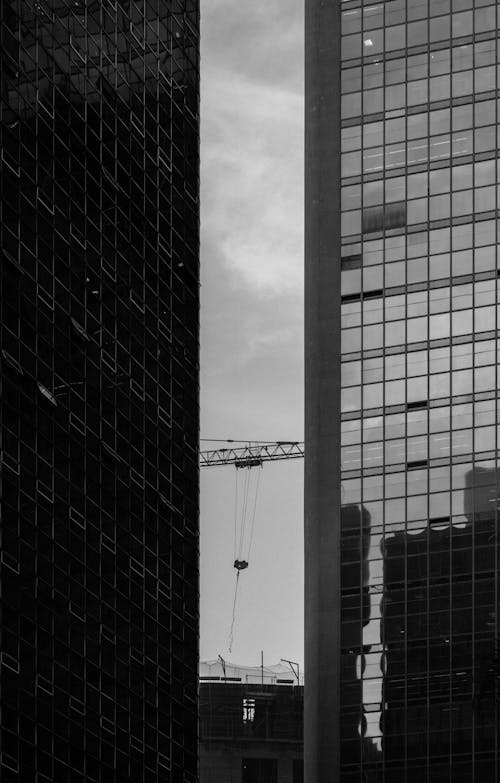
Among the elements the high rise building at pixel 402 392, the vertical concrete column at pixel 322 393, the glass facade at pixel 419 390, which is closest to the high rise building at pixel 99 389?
the glass facade at pixel 419 390

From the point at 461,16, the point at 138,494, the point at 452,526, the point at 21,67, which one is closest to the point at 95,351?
the point at 138,494

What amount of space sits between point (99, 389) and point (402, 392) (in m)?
53.1

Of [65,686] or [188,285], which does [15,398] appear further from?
[188,285]

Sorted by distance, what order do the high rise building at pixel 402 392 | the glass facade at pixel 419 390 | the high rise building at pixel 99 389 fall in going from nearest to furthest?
the high rise building at pixel 99 389
the glass facade at pixel 419 390
the high rise building at pixel 402 392

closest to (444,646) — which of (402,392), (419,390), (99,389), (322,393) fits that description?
(419,390)

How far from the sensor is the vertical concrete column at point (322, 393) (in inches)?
6604

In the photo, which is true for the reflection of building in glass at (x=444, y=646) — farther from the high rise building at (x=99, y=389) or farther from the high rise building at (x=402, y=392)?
the high rise building at (x=99, y=389)

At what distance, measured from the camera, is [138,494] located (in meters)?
128

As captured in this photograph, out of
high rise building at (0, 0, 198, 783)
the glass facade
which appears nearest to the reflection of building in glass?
the glass facade

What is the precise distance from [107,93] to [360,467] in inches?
2091

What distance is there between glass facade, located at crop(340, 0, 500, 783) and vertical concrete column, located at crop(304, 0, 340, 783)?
1068mm

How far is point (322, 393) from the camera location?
17525 centimetres

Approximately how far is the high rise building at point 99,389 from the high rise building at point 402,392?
32.7 meters

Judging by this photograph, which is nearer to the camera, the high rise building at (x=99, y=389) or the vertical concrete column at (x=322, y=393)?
the high rise building at (x=99, y=389)
